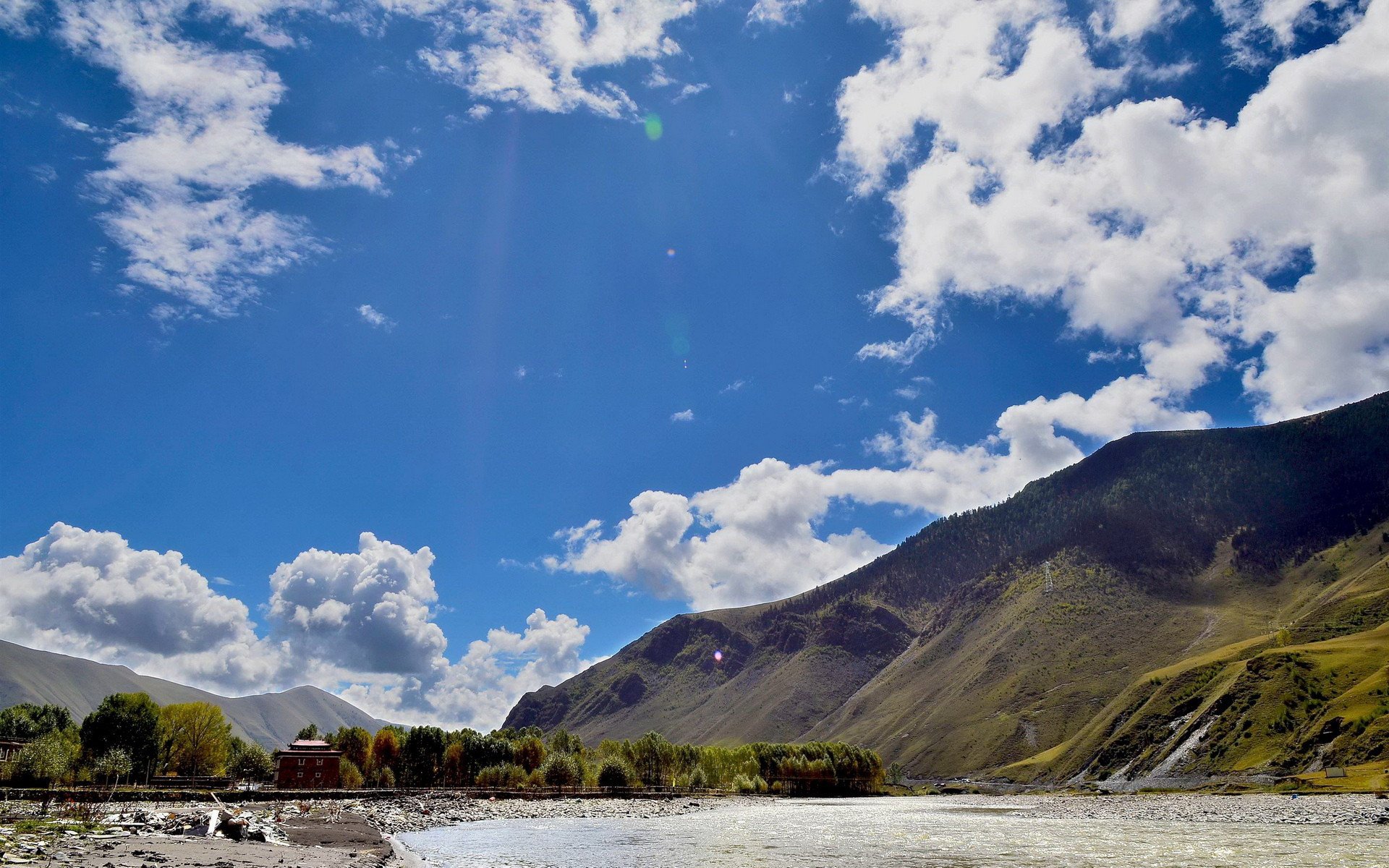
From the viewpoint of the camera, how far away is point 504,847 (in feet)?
195

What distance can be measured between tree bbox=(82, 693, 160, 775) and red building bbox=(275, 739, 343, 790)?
66.5ft

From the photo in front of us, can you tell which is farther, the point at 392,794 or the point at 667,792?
the point at 667,792

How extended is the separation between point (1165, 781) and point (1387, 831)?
114 m

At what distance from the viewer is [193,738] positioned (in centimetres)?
14038

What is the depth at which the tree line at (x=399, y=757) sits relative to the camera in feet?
413

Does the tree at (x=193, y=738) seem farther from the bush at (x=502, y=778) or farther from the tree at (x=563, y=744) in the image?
the tree at (x=563, y=744)

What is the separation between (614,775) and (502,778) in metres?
21.8

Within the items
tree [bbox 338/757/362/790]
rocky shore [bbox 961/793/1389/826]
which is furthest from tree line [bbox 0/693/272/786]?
rocky shore [bbox 961/793/1389/826]

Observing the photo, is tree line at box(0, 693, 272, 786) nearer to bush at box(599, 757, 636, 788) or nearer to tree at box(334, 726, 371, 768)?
tree at box(334, 726, 371, 768)

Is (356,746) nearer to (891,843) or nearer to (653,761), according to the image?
(653,761)

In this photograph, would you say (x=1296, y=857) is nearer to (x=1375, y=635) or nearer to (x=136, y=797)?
(x=136, y=797)

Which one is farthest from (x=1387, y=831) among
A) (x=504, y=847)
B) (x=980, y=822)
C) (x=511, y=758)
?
(x=511, y=758)

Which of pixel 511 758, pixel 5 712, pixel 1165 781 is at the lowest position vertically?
pixel 1165 781

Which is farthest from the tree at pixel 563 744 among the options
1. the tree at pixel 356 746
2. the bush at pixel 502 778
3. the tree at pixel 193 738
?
the tree at pixel 193 738
